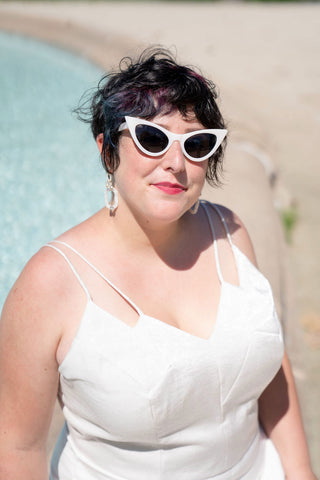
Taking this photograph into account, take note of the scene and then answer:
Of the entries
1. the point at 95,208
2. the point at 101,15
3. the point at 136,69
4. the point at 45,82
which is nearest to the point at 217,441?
the point at 136,69

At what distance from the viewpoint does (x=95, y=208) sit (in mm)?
5203

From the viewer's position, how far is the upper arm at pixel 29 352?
1.55m

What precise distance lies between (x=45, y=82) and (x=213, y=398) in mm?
7669

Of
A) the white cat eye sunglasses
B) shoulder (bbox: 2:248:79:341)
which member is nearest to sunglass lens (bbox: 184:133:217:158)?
the white cat eye sunglasses

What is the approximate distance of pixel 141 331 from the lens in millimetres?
1604

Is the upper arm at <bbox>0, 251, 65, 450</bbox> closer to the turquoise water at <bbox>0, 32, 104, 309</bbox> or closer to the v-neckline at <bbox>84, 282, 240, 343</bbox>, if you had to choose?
the v-neckline at <bbox>84, 282, 240, 343</bbox>

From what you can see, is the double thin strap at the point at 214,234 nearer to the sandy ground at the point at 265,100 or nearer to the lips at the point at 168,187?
the lips at the point at 168,187

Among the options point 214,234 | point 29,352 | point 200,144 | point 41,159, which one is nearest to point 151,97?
point 200,144

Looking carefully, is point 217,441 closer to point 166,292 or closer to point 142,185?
point 166,292

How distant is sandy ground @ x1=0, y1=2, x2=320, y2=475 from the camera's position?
11.8ft

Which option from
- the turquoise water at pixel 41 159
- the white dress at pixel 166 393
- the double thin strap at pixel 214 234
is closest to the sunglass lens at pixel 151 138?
the white dress at pixel 166 393

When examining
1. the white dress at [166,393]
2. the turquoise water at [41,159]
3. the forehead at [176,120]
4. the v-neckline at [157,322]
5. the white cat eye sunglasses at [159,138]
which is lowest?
the turquoise water at [41,159]

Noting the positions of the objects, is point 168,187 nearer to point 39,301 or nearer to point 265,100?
point 39,301

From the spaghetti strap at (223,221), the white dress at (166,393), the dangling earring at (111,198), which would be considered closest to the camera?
the white dress at (166,393)
